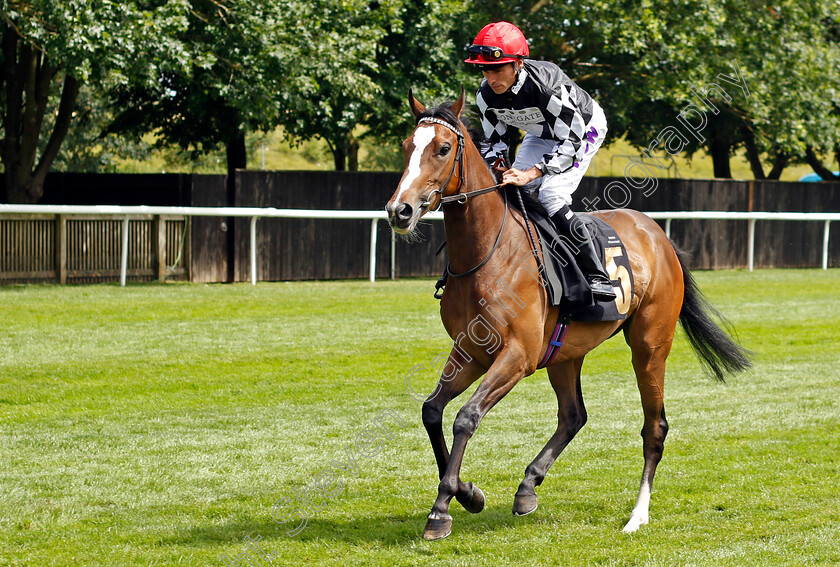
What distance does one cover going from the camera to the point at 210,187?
53.5 feet

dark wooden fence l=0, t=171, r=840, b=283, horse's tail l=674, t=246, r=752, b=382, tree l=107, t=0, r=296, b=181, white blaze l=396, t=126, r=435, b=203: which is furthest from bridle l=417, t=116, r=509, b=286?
tree l=107, t=0, r=296, b=181

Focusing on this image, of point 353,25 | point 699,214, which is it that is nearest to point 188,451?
point 353,25

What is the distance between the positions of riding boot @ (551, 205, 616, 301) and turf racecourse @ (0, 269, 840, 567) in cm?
114

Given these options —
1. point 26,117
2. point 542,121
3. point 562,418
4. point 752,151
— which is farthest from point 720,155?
point 542,121

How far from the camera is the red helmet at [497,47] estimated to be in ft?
15.7

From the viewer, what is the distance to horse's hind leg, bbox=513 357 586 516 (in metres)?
5.05

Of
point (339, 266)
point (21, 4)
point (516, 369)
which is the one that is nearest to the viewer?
point (516, 369)

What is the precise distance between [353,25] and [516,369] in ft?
43.5

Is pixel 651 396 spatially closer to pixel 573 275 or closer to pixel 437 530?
pixel 573 275

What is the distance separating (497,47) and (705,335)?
2369mm

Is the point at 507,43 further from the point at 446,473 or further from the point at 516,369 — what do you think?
the point at 446,473

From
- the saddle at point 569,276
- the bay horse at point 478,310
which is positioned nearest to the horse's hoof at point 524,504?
the bay horse at point 478,310

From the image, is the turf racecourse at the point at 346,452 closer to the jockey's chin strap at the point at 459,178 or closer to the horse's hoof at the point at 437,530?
the horse's hoof at the point at 437,530

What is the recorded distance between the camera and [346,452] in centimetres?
621
